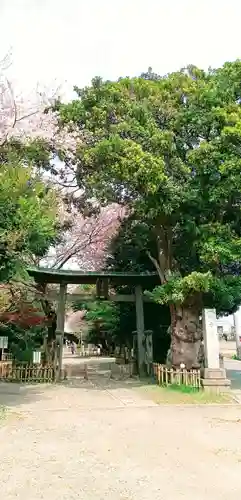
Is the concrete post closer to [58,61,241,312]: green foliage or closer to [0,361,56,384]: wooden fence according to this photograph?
[58,61,241,312]: green foliage

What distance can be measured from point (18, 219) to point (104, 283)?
8.83 metres

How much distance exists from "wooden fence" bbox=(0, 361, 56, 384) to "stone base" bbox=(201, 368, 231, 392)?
627cm

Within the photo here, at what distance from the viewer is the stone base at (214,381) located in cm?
1223

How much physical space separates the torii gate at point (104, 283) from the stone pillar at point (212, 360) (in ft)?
13.7

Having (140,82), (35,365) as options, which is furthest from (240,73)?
(35,365)

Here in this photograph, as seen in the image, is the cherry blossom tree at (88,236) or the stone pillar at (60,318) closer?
the stone pillar at (60,318)

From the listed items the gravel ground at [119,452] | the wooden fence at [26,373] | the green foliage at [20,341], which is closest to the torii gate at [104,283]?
the wooden fence at [26,373]

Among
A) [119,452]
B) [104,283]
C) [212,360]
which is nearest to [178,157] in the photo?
[212,360]

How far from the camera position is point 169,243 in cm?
1485

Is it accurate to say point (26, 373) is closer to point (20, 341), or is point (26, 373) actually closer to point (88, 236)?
point (20, 341)

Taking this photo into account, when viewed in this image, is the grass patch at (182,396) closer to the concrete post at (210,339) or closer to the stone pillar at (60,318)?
the concrete post at (210,339)

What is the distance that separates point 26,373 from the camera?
15812 mm

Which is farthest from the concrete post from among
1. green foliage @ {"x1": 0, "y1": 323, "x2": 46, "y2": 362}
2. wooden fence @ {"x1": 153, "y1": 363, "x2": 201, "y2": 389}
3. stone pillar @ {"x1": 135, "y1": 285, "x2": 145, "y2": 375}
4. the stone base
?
green foliage @ {"x1": 0, "y1": 323, "x2": 46, "y2": 362}

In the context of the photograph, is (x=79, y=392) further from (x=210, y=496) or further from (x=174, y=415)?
(x=210, y=496)
